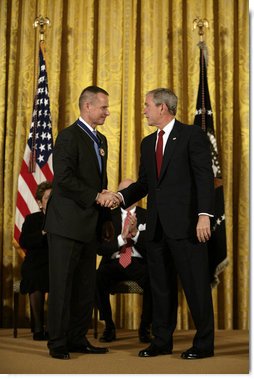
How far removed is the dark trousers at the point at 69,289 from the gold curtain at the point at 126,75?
2.02m

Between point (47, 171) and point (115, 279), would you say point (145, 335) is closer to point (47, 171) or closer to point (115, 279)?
point (115, 279)

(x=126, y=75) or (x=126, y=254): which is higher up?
(x=126, y=75)

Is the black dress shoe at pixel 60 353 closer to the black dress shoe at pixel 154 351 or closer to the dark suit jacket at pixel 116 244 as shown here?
the black dress shoe at pixel 154 351

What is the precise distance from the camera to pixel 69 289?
382cm

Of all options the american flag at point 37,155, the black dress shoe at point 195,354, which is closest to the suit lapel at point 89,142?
the black dress shoe at point 195,354

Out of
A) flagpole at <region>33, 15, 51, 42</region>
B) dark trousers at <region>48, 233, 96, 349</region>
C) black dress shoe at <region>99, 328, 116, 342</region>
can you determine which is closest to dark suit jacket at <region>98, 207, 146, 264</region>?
black dress shoe at <region>99, 328, 116, 342</region>

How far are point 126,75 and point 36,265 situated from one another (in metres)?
2.19

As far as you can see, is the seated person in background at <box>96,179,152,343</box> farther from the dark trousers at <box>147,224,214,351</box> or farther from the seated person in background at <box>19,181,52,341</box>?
the dark trousers at <box>147,224,214,351</box>

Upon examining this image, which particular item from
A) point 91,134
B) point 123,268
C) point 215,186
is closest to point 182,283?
point 91,134

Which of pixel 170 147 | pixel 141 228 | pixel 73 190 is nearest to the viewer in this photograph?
pixel 73 190

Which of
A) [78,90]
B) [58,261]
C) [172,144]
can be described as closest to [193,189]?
[172,144]

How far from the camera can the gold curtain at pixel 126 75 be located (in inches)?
235

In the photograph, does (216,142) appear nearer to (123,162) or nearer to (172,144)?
(123,162)

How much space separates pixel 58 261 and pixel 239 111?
2928mm
